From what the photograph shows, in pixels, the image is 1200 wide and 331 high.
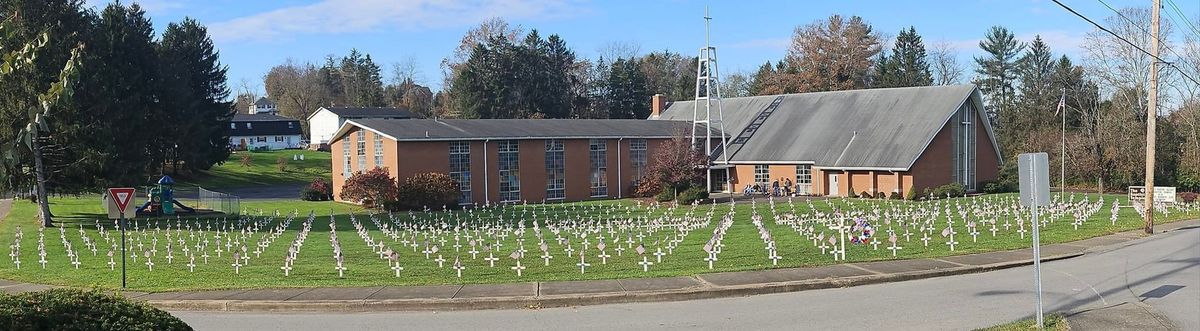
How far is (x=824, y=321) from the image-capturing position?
12.0 metres

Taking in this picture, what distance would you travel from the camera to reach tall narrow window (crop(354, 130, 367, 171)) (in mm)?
48219

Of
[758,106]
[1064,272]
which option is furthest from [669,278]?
[758,106]

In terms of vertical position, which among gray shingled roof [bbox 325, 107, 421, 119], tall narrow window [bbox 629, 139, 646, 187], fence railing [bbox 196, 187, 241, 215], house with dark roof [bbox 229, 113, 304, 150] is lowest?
fence railing [bbox 196, 187, 241, 215]

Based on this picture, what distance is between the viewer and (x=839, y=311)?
41.8 feet

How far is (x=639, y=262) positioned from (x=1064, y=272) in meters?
8.30

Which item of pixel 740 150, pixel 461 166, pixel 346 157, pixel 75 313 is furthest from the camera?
pixel 740 150

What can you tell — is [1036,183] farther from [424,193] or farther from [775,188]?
[775,188]

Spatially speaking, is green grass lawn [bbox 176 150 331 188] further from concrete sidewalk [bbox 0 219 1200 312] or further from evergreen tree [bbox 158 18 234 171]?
concrete sidewalk [bbox 0 219 1200 312]

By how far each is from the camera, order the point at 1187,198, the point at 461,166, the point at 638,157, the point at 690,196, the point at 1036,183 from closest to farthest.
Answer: the point at 1036,183 < the point at 1187,198 < the point at 690,196 < the point at 461,166 < the point at 638,157

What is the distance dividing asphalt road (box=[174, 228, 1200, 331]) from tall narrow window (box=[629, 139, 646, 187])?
1458 inches

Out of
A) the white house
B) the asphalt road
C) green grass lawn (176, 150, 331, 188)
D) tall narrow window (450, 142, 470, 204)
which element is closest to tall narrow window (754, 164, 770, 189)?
tall narrow window (450, 142, 470, 204)

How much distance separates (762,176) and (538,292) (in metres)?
40.2

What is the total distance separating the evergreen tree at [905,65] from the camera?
8688 cm

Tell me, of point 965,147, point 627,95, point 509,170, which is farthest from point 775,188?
point 627,95
